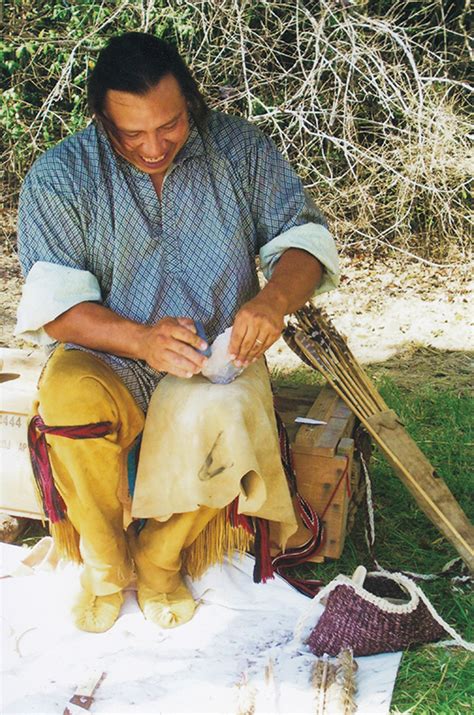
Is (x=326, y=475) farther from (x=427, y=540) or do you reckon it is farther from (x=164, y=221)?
(x=164, y=221)

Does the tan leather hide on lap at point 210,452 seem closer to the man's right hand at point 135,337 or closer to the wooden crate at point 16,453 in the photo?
the man's right hand at point 135,337

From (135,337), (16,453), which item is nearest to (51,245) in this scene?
(135,337)

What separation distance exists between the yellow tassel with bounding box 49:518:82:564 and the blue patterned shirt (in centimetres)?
42

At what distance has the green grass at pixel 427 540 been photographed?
6.25ft

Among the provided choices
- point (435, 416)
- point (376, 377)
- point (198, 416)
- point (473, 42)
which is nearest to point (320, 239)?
point (198, 416)

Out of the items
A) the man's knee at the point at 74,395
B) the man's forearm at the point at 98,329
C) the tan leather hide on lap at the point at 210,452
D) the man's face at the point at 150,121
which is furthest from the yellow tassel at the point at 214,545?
the man's face at the point at 150,121

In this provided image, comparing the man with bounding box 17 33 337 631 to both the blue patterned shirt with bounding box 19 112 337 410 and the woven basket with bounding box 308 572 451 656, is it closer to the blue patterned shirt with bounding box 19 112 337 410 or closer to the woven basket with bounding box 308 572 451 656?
the blue patterned shirt with bounding box 19 112 337 410

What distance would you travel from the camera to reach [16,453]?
2.51 metres

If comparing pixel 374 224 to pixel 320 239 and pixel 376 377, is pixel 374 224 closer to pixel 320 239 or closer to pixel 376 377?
pixel 376 377

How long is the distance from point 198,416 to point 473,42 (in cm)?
425

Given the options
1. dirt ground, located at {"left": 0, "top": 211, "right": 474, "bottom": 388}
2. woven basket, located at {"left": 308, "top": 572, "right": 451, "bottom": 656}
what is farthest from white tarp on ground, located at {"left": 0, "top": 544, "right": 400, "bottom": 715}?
dirt ground, located at {"left": 0, "top": 211, "right": 474, "bottom": 388}

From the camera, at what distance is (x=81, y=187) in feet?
7.30

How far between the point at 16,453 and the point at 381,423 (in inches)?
44.9

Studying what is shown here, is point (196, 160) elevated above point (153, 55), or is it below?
below
